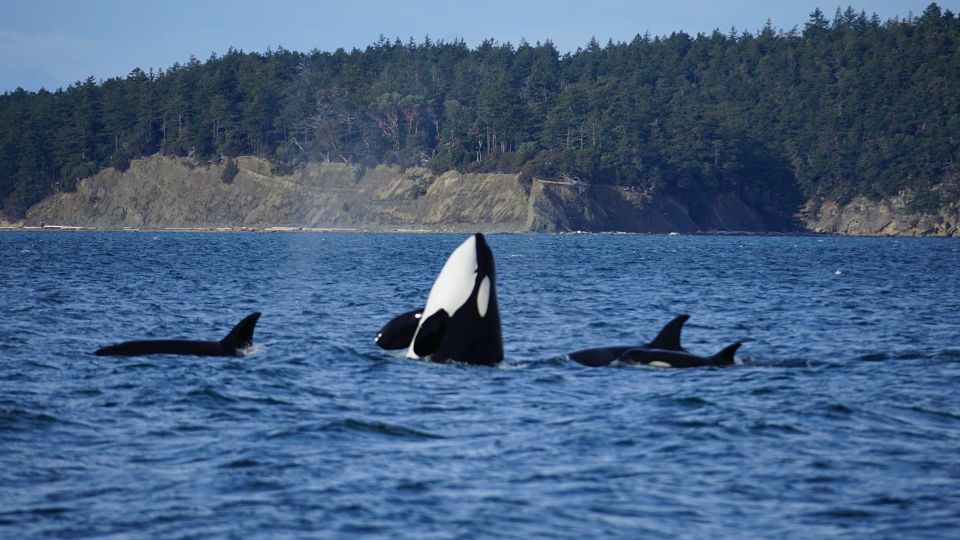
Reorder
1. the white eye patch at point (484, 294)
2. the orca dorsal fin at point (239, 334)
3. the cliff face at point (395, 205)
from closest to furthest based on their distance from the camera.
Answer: the white eye patch at point (484, 294), the orca dorsal fin at point (239, 334), the cliff face at point (395, 205)

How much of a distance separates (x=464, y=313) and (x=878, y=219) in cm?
17218

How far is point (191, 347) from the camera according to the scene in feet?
68.4

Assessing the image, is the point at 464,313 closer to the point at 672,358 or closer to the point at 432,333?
the point at 432,333

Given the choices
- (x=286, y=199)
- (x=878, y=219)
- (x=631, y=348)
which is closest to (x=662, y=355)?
(x=631, y=348)

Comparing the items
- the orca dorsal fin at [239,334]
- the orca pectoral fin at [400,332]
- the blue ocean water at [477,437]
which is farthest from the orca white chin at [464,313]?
the orca dorsal fin at [239,334]

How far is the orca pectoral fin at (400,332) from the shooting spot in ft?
71.7

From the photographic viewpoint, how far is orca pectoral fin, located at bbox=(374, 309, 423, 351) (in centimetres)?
2184

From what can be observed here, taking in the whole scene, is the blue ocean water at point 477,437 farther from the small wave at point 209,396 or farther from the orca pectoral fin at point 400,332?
the orca pectoral fin at point 400,332

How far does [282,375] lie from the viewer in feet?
64.6

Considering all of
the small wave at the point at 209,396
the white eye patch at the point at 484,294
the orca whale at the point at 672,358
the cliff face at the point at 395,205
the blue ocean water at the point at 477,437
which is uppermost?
the cliff face at the point at 395,205

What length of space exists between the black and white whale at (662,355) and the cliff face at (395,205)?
447 ft

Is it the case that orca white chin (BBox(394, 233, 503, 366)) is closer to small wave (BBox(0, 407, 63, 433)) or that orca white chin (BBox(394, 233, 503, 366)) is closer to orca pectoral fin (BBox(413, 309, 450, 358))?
orca pectoral fin (BBox(413, 309, 450, 358))

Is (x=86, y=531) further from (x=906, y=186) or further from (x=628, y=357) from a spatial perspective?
(x=906, y=186)

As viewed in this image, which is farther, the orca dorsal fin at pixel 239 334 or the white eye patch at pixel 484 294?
the orca dorsal fin at pixel 239 334
